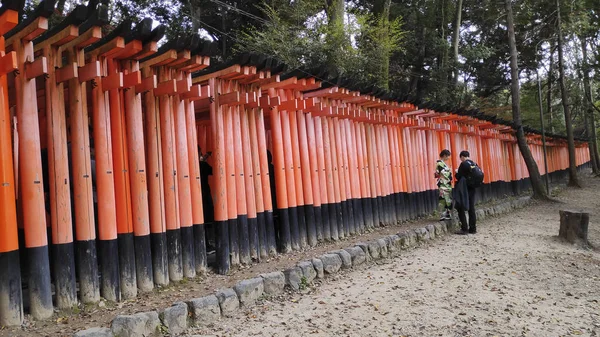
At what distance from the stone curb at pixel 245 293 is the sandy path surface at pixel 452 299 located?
134mm

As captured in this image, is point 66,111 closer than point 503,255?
Yes

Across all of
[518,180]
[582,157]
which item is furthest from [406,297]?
[582,157]

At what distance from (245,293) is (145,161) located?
1907 millimetres

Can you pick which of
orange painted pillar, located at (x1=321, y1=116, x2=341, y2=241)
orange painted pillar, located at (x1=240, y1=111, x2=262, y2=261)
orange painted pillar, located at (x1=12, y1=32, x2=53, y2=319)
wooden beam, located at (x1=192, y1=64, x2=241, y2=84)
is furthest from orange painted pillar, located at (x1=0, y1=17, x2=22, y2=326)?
orange painted pillar, located at (x1=321, y1=116, x2=341, y2=241)

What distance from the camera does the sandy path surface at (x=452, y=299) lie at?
4.08m

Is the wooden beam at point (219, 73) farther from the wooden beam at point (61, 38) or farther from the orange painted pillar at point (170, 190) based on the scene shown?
the wooden beam at point (61, 38)

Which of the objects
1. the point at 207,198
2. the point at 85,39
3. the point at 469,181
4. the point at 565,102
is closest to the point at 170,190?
the point at 85,39

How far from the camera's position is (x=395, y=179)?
31.3 ft

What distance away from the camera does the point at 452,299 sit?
4895 mm

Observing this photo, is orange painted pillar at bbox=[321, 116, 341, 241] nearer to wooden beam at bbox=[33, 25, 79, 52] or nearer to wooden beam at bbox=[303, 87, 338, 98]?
wooden beam at bbox=[303, 87, 338, 98]

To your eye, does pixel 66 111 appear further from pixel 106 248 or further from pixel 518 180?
pixel 518 180

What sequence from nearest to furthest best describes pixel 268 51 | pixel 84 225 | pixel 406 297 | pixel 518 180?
1. pixel 84 225
2. pixel 406 297
3. pixel 268 51
4. pixel 518 180

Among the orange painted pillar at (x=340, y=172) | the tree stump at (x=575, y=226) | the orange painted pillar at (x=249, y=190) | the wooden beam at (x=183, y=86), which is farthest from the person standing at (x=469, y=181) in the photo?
the wooden beam at (x=183, y=86)

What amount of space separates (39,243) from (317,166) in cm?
463
